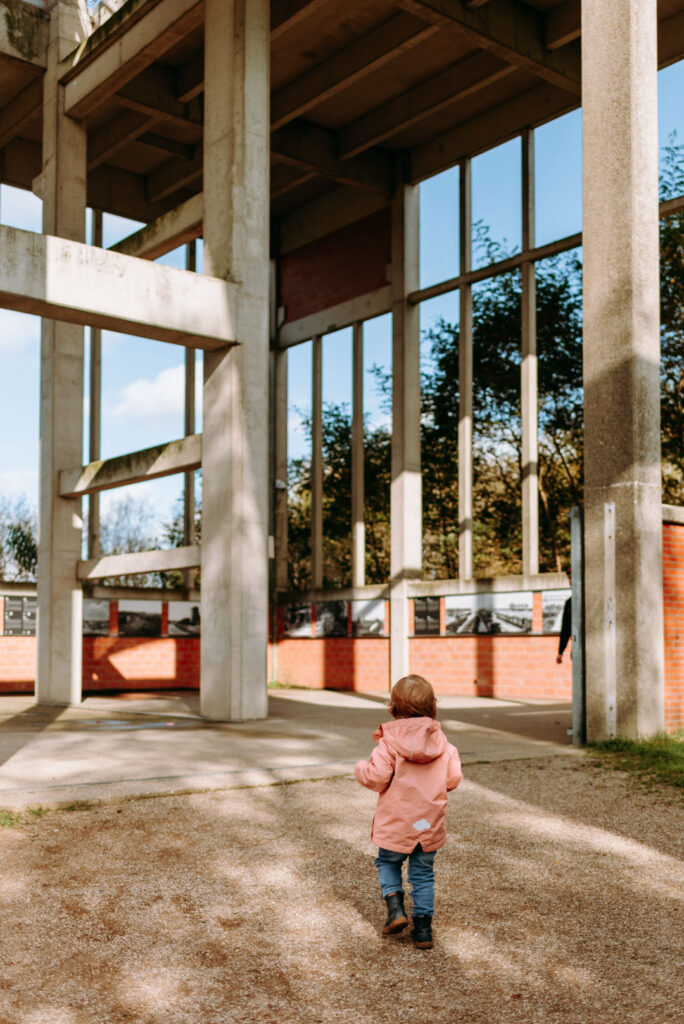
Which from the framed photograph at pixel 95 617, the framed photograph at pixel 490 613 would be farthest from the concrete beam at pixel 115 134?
the framed photograph at pixel 490 613

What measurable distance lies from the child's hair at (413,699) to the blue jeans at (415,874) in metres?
0.46

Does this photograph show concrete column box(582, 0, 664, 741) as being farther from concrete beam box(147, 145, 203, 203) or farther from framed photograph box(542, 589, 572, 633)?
concrete beam box(147, 145, 203, 203)

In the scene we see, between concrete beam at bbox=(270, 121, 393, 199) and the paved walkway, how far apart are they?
10087mm

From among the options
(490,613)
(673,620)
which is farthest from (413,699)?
(490,613)

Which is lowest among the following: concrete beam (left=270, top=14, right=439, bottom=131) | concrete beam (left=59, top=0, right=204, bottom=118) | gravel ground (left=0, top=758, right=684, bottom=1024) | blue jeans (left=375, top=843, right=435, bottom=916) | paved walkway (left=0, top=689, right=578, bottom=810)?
paved walkway (left=0, top=689, right=578, bottom=810)

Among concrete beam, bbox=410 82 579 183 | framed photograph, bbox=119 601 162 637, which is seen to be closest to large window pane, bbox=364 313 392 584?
concrete beam, bbox=410 82 579 183

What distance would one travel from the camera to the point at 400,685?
12.6ft

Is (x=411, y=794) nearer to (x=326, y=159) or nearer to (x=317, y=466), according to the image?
(x=326, y=159)

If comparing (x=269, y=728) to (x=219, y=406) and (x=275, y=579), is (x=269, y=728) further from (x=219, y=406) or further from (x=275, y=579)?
(x=275, y=579)

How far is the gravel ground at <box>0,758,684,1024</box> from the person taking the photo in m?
3.15

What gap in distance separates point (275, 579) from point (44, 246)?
12.0 metres

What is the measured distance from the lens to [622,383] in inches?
336

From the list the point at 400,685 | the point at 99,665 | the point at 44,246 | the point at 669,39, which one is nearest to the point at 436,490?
the point at 99,665

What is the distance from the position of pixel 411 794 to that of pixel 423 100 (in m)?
16.4
